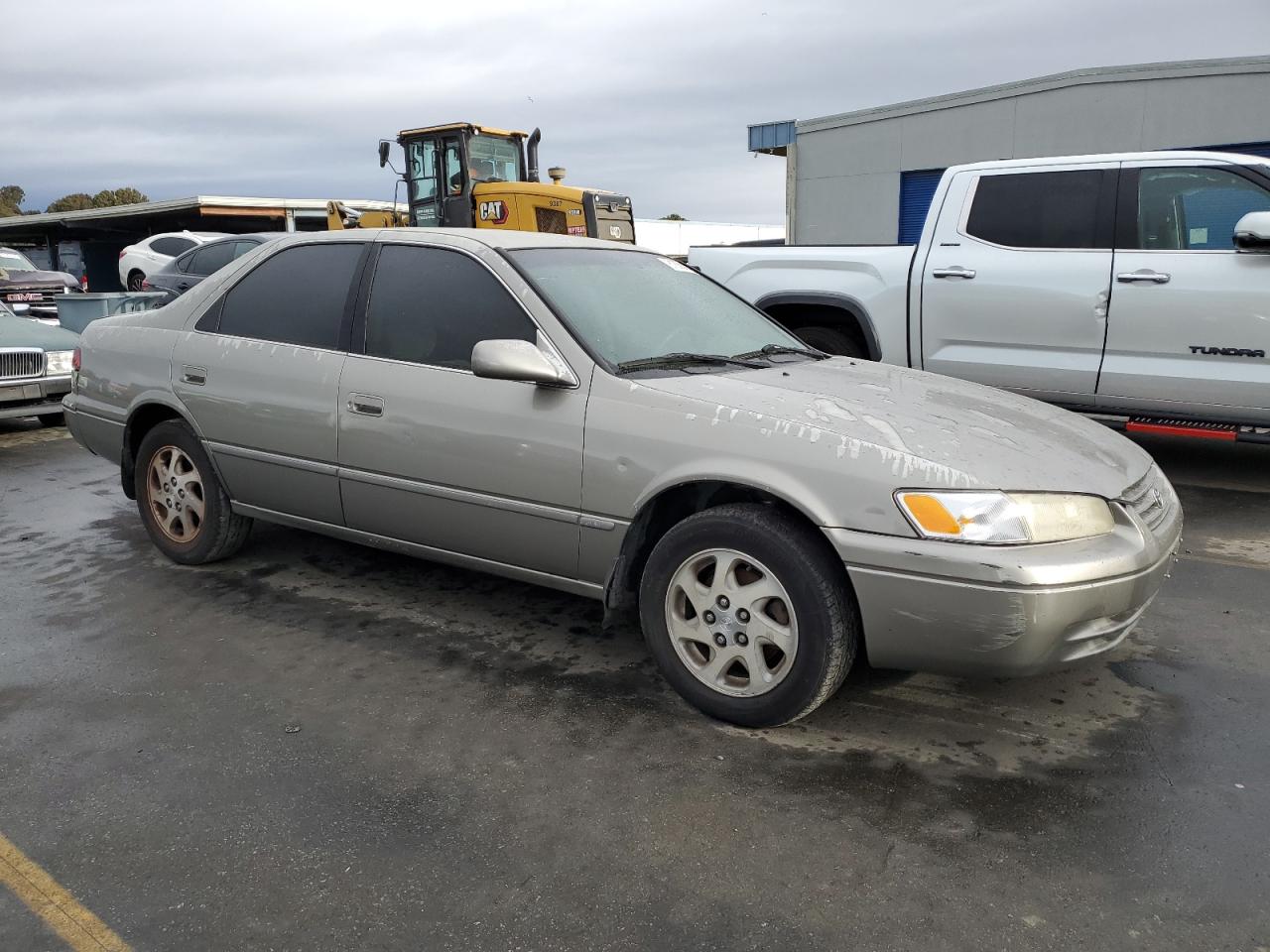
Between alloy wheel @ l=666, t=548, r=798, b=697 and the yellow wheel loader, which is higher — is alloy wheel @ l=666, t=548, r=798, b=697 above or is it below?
below

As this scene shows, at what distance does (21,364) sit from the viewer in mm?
8805

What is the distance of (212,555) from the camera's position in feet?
16.0

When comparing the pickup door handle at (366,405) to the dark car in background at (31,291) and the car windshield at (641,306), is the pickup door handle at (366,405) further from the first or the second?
the dark car in background at (31,291)

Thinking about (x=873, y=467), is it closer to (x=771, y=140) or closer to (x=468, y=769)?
(x=468, y=769)

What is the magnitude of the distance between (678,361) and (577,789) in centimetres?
159

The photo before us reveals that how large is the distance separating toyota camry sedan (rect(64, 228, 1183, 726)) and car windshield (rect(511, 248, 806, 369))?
0.02 meters

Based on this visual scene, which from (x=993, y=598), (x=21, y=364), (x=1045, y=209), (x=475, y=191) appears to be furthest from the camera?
(x=475, y=191)

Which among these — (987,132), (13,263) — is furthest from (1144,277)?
(13,263)

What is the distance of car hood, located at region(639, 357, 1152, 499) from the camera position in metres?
3.02

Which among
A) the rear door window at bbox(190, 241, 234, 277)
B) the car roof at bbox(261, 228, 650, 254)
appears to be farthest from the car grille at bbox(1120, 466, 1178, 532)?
the rear door window at bbox(190, 241, 234, 277)

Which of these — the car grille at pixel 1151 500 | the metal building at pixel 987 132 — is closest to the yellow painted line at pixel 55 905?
the car grille at pixel 1151 500

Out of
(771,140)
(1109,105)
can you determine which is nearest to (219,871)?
(1109,105)

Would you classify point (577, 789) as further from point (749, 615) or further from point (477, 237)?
point (477, 237)

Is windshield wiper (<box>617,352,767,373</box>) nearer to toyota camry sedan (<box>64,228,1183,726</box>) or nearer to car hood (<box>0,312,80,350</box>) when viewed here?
toyota camry sedan (<box>64,228,1183,726</box>)
